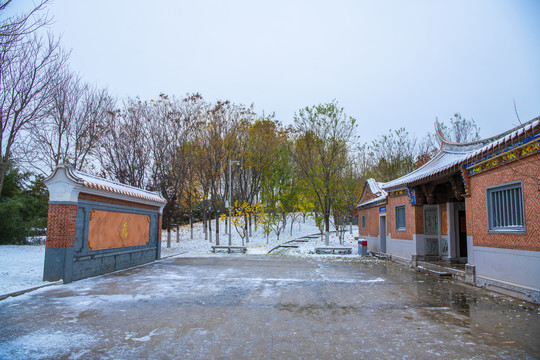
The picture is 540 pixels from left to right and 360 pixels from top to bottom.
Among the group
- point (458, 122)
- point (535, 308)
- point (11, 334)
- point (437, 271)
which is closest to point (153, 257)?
point (11, 334)

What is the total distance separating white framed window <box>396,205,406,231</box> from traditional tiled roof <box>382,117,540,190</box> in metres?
1.14

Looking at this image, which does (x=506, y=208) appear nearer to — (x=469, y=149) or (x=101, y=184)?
(x=469, y=149)

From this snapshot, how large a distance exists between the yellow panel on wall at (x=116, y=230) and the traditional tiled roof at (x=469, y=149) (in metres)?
11.8

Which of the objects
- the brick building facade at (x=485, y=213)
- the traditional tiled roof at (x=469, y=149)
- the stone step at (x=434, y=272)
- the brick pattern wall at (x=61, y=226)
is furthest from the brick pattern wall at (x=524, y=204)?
the brick pattern wall at (x=61, y=226)

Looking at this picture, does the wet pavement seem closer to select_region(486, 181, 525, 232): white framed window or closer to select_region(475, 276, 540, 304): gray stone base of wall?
select_region(475, 276, 540, 304): gray stone base of wall

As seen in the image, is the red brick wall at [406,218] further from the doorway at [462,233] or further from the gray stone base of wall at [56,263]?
the gray stone base of wall at [56,263]

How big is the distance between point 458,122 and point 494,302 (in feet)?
78.3

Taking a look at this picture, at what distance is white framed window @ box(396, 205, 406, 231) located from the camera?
16630 mm

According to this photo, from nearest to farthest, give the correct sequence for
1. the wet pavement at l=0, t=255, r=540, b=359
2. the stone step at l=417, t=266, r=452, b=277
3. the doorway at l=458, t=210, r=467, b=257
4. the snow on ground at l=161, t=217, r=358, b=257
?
1. the wet pavement at l=0, t=255, r=540, b=359
2. the stone step at l=417, t=266, r=452, b=277
3. the doorway at l=458, t=210, r=467, b=257
4. the snow on ground at l=161, t=217, r=358, b=257

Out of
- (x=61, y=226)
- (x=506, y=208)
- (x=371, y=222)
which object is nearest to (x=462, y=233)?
(x=506, y=208)

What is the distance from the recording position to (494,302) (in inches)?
305

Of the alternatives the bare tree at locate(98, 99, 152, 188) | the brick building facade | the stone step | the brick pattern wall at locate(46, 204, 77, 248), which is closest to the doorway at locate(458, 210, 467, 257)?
the brick building facade

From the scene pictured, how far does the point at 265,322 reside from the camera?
5.96 m

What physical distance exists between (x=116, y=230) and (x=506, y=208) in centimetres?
1267
